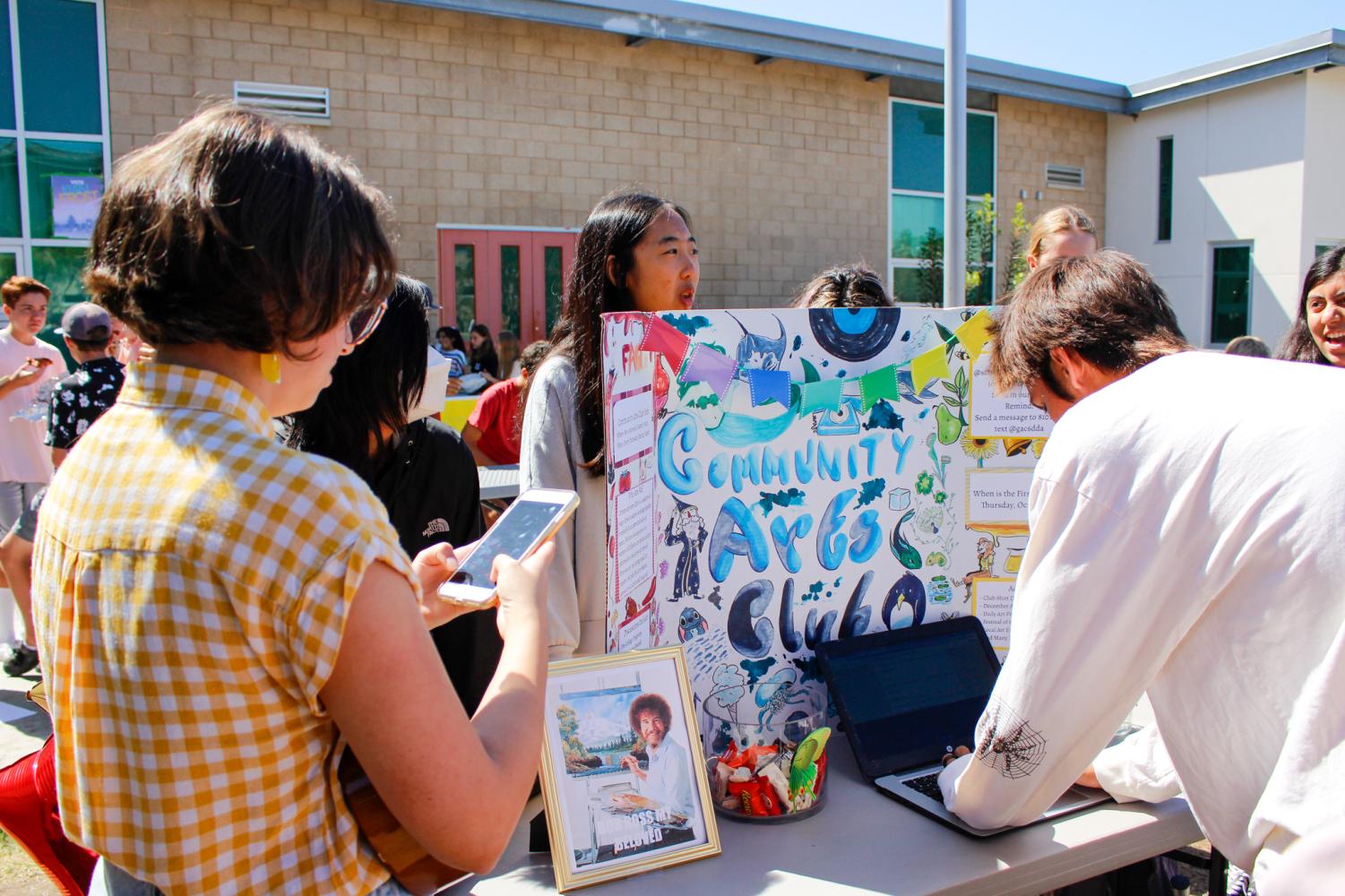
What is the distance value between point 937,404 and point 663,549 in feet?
2.17

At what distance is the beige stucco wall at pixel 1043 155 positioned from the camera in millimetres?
13055

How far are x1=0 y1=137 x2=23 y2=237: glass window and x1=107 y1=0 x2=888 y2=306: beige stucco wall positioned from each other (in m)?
0.79

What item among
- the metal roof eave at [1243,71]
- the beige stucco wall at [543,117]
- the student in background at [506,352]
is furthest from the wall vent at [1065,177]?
the student in background at [506,352]

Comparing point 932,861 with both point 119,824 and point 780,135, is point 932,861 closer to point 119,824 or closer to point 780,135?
point 119,824

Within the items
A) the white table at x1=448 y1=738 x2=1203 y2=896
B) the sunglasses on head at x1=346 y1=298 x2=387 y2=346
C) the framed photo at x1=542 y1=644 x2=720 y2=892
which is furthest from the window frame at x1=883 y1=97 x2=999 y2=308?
the sunglasses on head at x1=346 y1=298 x2=387 y2=346

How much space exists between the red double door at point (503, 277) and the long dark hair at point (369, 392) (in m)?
7.88

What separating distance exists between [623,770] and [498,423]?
3318 millimetres

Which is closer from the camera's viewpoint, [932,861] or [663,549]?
[932,861]

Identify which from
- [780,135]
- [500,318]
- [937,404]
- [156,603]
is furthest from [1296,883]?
[780,135]

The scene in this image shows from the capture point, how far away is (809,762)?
154cm

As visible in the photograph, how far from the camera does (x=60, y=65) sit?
8117 millimetres

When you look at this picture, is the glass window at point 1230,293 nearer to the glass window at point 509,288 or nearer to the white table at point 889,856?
the glass window at point 509,288

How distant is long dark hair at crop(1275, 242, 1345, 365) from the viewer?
288 centimetres

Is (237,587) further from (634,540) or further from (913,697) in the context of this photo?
(913,697)
